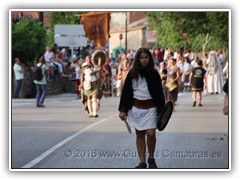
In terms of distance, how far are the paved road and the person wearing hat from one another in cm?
39

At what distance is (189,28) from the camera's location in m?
18.8

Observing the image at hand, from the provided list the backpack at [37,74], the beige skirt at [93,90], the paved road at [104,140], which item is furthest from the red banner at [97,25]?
the backpack at [37,74]

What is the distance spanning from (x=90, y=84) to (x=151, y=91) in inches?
428

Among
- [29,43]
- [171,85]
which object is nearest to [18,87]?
[29,43]

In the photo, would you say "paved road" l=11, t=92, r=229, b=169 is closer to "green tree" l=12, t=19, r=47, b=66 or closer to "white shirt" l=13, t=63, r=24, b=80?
"white shirt" l=13, t=63, r=24, b=80

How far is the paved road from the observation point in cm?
1477

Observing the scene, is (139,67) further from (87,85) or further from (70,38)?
(70,38)

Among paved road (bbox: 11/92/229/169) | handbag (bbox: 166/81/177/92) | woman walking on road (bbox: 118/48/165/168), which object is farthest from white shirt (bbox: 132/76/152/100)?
handbag (bbox: 166/81/177/92)

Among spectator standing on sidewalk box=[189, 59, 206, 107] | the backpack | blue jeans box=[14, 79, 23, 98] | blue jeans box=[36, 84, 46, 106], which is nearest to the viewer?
spectator standing on sidewalk box=[189, 59, 206, 107]

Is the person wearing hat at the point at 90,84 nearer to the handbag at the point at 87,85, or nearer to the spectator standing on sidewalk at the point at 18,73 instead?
the handbag at the point at 87,85

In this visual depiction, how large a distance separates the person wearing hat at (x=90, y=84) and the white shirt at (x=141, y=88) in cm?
1054

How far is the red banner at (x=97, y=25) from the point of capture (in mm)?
17572
